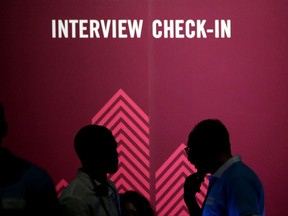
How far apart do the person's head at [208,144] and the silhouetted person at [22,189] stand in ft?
2.61

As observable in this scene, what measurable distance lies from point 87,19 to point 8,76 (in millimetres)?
745

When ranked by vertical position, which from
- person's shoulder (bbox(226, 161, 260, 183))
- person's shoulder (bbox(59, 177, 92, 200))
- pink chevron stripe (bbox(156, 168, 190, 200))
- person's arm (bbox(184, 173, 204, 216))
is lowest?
pink chevron stripe (bbox(156, 168, 190, 200))

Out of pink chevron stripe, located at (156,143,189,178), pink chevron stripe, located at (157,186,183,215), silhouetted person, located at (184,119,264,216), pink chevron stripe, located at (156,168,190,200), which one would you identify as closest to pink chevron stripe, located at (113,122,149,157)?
pink chevron stripe, located at (156,143,189,178)

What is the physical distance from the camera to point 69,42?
4164 millimetres

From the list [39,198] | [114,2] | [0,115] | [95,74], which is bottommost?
[39,198]

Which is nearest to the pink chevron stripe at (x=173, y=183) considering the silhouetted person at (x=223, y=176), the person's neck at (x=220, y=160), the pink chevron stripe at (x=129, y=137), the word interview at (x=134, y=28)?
the pink chevron stripe at (x=129, y=137)

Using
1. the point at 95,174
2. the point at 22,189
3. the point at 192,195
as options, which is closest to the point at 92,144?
the point at 95,174

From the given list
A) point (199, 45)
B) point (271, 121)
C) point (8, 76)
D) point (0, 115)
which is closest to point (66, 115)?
point (8, 76)

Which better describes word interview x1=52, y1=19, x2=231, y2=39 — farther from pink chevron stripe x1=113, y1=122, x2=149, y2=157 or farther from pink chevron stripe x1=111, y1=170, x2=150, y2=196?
pink chevron stripe x1=111, y1=170, x2=150, y2=196

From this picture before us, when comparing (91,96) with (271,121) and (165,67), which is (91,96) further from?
(271,121)

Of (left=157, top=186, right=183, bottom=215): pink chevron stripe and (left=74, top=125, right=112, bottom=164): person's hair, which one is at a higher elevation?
(left=74, top=125, right=112, bottom=164): person's hair

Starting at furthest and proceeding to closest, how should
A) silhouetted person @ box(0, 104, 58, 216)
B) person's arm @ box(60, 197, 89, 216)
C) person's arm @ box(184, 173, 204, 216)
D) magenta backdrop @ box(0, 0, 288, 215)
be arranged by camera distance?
magenta backdrop @ box(0, 0, 288, 215)
person's arm @ box(184, 173, 204, 216)
person's arm @ box(60, 197, 89, 216)
silhouetted person @ box(0, 104, 58, 216)

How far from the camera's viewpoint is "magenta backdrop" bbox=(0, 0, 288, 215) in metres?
4.12

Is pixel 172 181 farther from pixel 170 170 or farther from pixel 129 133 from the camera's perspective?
pixel 129 133
